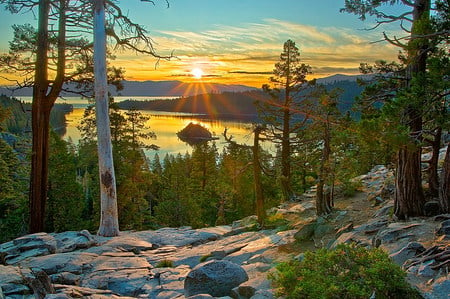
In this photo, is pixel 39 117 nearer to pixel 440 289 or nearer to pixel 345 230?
pixel 345 230

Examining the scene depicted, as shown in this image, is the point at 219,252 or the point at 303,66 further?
the point at 303,66

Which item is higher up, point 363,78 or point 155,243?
point 363,78

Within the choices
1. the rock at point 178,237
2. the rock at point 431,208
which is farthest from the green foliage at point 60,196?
the rock at point 431,208

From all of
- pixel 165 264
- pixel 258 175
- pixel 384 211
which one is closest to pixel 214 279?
pixel 165 264

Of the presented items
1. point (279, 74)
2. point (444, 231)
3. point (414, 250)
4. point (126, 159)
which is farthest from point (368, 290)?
point (126, 159)

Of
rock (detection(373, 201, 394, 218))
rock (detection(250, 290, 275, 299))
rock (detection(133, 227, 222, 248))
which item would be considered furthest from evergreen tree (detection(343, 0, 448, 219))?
rock (detection(133, 227, 222, 248))

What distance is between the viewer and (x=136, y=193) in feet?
80.5

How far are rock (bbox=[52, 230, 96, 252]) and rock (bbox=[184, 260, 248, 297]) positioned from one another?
5212 mm

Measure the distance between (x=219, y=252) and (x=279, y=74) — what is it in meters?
13.7

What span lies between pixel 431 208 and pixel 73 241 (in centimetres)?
973

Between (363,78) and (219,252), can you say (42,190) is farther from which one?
(363,78)

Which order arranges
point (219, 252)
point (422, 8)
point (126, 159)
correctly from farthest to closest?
point (126, 159)
point (219, 252)
point (422, 8)

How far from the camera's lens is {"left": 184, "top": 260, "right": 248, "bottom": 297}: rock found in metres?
5.96

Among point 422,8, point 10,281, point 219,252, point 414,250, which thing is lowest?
point 219,252
